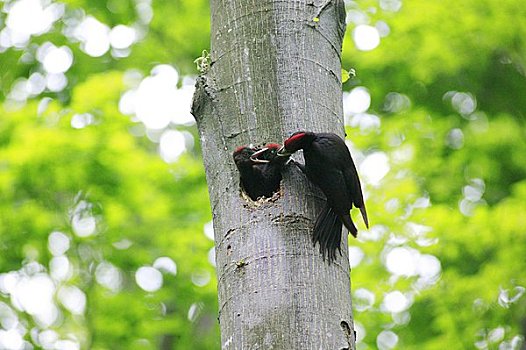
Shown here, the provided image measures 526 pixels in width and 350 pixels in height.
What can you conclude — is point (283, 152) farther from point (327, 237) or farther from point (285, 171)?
point (327, 237)

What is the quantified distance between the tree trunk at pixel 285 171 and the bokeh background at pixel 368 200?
406 centimetres

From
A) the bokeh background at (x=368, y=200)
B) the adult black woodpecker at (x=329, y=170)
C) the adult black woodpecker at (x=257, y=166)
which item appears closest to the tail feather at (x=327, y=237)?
the adult black woodpecker at (x=329, y=170)

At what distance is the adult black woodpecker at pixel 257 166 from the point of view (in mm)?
2234

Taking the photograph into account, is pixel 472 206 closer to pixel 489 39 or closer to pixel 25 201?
pixel 489 39

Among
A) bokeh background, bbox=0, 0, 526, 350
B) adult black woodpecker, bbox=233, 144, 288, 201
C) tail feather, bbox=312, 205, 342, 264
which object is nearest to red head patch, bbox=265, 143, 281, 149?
adult black woodpecker, bbox=233, 144, 288, 201

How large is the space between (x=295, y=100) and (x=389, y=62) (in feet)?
18.2

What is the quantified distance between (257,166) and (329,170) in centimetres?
21

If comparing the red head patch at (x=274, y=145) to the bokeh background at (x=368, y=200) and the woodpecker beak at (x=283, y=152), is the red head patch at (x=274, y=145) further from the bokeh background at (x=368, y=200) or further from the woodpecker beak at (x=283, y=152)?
the bokeh background at (x=368, y=200)

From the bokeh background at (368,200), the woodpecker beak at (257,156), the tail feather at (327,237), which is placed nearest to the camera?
the tail feather at (327,237)

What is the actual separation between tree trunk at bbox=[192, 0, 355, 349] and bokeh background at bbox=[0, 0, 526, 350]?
13.3 ft

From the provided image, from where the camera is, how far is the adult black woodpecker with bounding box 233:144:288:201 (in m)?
2.23

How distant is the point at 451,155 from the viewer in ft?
25.7

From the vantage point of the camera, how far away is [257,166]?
2221mm

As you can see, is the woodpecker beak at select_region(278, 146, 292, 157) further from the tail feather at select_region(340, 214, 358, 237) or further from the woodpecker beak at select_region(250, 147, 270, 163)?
the tail feather at select_region(340, 214, 358, 237)
